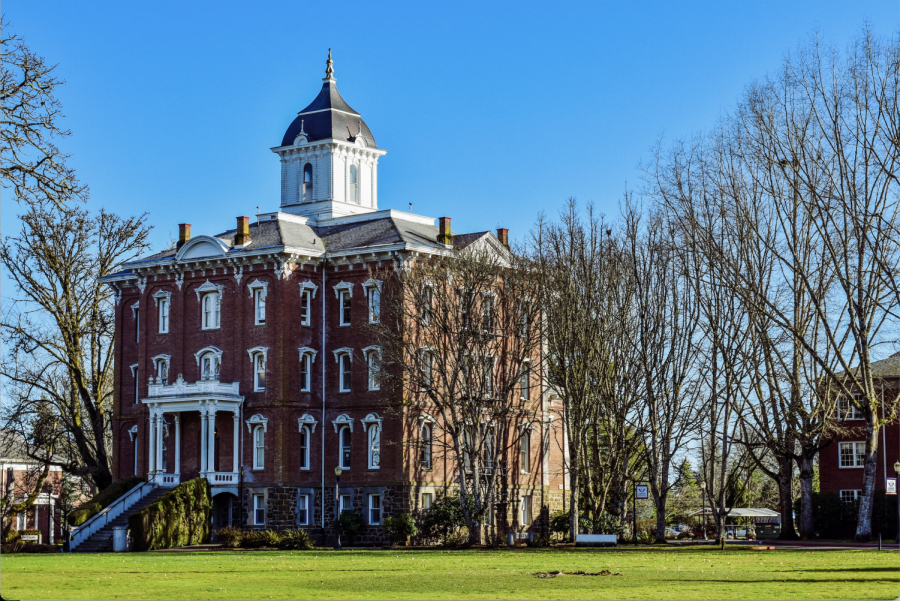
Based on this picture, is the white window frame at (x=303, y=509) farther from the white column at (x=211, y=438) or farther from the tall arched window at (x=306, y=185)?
the tall arched window at (x=306, y=185)

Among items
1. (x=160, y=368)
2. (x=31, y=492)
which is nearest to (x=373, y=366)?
(x=160, y=368)

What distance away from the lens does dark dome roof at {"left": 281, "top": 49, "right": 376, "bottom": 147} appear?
7238cm

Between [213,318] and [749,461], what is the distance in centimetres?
3034

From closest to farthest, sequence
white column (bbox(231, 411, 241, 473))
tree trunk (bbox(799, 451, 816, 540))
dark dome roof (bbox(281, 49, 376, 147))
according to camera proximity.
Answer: tree trunk (bbox(799, 451, 816, 540)) < white column (bbox(231, 411, 241, 473)) < dark dome roof (bbox(281, 49, 376, 147))

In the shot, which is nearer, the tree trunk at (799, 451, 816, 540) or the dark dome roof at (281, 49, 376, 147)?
the tree trunk at (799, 451, 816, 540)

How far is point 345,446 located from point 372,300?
7.20 m

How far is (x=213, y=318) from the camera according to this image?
216ft

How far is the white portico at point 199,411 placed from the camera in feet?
208

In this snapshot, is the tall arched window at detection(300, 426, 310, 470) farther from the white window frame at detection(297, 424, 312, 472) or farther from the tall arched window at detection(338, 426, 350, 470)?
the tall arched window at detection(338, 426, 350, 470)

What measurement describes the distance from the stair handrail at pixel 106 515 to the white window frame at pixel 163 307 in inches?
328

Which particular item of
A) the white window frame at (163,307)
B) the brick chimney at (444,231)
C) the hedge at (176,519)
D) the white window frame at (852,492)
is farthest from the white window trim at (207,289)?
the white window frame at (852,492)

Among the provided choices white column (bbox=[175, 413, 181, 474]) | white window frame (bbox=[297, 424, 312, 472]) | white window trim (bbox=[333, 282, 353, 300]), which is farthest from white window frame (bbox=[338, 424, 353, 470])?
white column (bbox=[175, 413, 181, 474])

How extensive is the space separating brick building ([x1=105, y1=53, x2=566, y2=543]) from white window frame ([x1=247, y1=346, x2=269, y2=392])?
0.23 feet

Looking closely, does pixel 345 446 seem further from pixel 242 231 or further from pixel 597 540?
pixel 597 540
